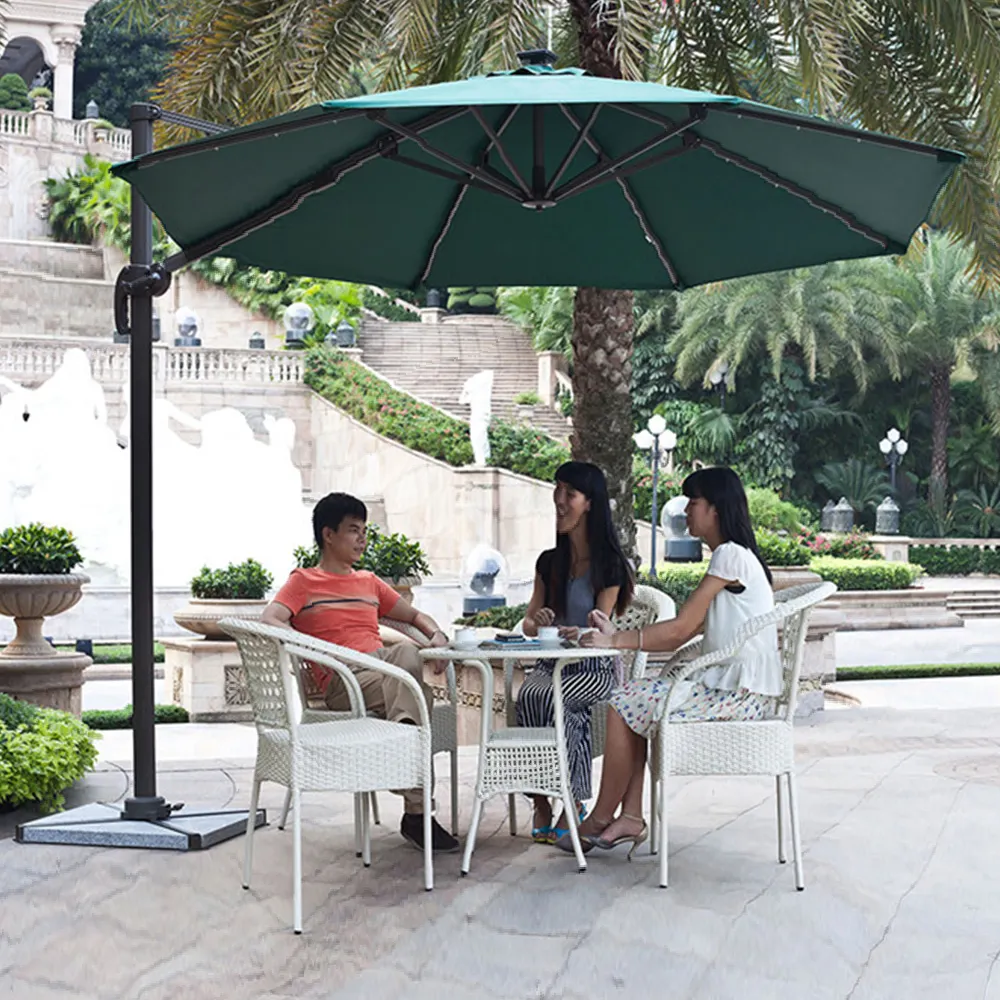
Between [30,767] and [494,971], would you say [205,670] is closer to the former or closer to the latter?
[30,767]

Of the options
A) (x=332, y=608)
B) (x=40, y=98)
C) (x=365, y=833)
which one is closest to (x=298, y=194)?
(x=332, y=608)

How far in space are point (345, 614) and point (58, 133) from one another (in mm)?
38843

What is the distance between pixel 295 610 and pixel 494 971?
1809 mm

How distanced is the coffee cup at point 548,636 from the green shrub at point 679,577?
16.0 ft

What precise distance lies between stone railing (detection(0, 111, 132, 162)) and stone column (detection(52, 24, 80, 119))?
4.70 metres

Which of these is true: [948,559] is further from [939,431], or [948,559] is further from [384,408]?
[384,408]

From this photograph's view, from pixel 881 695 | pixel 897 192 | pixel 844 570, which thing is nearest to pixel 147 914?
pixel 897 192

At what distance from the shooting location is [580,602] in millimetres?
5320

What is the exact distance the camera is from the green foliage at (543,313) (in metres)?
33.4

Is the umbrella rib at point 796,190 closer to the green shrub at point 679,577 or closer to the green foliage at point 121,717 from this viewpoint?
the green shrub at point 679,577

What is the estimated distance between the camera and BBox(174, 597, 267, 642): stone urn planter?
1066cm

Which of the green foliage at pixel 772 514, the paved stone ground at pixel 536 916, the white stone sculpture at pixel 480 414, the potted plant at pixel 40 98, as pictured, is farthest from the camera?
the potted plant at pixel 40 98

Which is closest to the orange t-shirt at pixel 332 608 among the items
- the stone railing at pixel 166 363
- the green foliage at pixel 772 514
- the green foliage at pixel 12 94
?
the green foliage at pixel 772 514

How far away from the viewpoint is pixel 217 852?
515 cm
